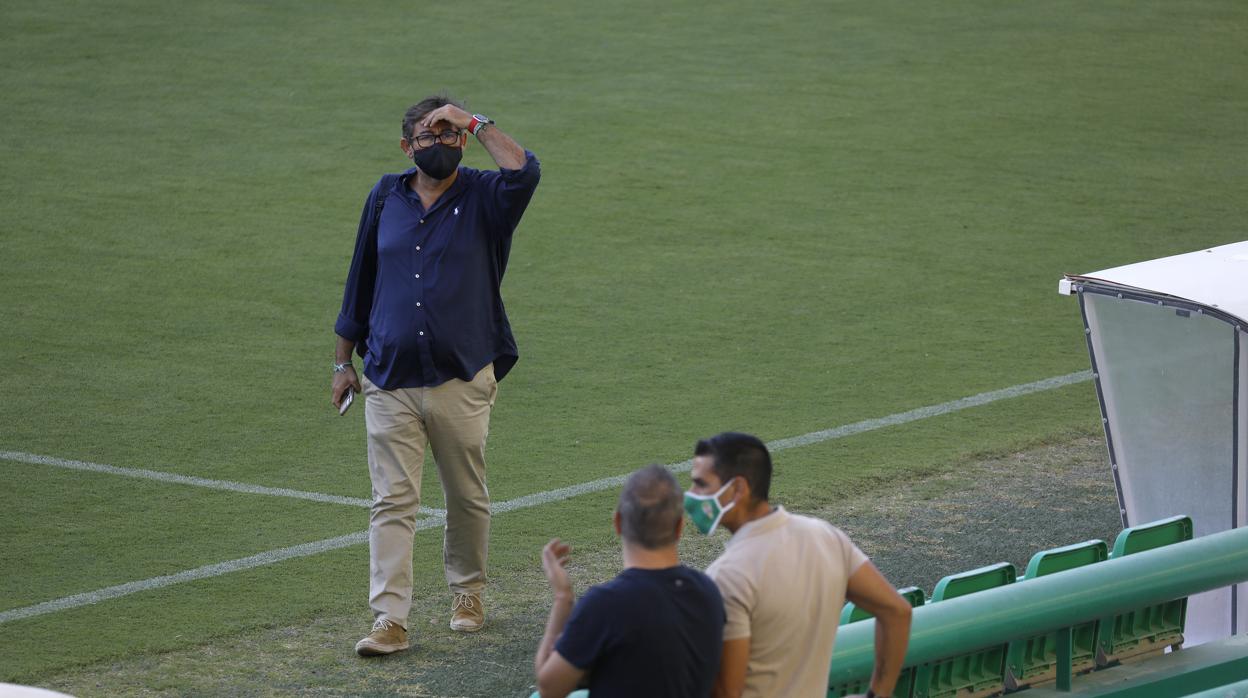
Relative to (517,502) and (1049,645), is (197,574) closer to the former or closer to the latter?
(517,502)

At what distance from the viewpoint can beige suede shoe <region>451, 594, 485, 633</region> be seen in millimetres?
6270

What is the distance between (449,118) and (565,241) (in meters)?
6.51

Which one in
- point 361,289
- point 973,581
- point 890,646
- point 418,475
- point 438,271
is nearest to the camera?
point 890,646

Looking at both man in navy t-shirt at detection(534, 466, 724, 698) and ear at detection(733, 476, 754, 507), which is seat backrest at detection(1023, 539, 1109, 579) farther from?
man in navy t-shirt at detection(534, 466, 724, 698)

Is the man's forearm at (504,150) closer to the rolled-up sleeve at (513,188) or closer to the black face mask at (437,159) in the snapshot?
the rolled-up sleeve at (513,188)

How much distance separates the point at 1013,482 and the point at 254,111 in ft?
30.9

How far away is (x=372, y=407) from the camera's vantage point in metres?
6.17

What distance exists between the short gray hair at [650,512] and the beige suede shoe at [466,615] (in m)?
2.82

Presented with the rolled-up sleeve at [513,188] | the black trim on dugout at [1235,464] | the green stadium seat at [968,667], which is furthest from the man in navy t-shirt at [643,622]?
the black trim on dugout at [1235,464]

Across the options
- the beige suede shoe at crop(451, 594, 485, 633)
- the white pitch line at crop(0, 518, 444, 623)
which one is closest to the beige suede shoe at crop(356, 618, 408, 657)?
the beige suede shoe at crop(451, 594, 485, 633)

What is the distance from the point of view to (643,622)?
345 centimetres

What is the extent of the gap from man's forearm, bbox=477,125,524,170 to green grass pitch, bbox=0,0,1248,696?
5.81 ft

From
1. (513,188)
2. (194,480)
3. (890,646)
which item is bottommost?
(194,480)

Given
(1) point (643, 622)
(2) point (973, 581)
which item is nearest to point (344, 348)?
(2) point (973, 581)
